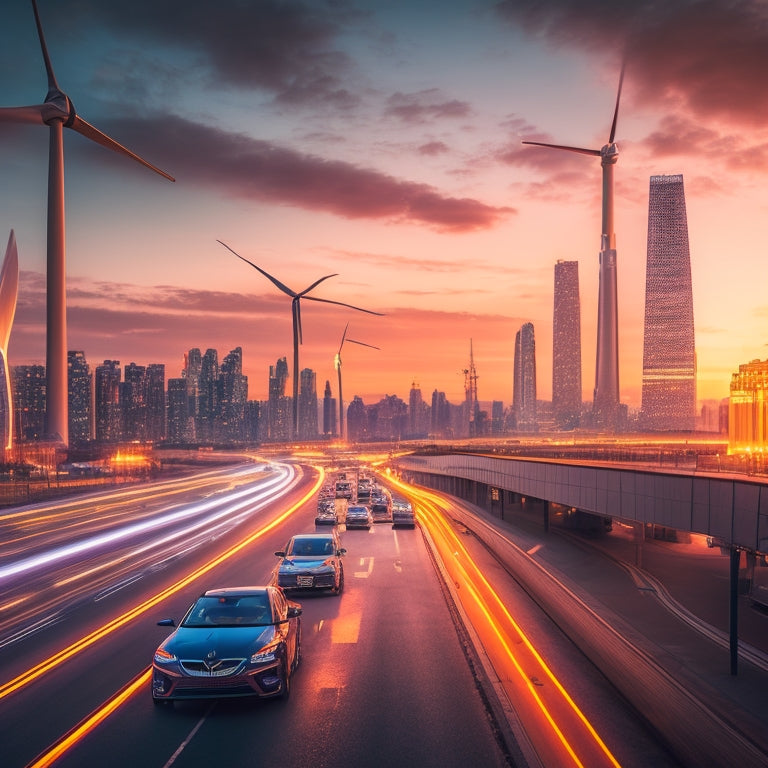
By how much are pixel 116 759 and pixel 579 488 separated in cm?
2629

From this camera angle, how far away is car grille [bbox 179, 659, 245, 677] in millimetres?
11766

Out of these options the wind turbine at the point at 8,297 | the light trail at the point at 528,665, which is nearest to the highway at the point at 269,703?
the light trail at the point at 528,665

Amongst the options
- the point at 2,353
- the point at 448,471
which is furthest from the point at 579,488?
the point at 2,353

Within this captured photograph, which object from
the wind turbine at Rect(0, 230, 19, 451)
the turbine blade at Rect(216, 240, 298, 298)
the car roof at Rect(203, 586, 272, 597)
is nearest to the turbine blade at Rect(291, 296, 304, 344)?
the turbine blade at Rect(216, 240, 298, 298)

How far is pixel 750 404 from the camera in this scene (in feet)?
270

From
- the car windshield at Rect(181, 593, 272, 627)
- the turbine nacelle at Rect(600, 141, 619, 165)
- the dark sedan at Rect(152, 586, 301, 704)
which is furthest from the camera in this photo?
the turbine nacelle at Rect(600, 141, 619, 165)

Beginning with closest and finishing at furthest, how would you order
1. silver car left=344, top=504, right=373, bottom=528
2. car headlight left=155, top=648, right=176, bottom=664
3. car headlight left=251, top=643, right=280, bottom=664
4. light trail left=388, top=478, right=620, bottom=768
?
1. light trail left=388, top=478, right=620, bottom=768
2. car headlight left=155, top=648, right=176, bottom=664
3. car headlight left=251, top=643, right=280, bottom=664
4. silver car left=344, top=504, right=373, bottom=528

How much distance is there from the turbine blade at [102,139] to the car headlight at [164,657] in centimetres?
6185

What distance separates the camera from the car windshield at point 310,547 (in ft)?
79.1

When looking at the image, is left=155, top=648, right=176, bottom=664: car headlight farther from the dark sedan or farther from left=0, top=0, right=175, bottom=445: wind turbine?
left=0, top=0, right=175, bottom=445: wind turbine

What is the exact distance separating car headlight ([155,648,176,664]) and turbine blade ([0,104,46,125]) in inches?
2968

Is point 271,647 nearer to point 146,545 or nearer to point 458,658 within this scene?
point 458,658

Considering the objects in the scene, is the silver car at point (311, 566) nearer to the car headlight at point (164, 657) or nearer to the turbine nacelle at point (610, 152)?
the car headlight at point (164, 657)

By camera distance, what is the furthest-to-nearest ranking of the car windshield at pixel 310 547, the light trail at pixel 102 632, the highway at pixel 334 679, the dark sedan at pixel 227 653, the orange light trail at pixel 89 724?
1. the car windshield at pixel 310 547
2. the light trail at pixel 102 632
3. the dark sedan at pixel 227 653
4. the highway at pixel 334 679
5. the orange light trail at pixel 89 724
